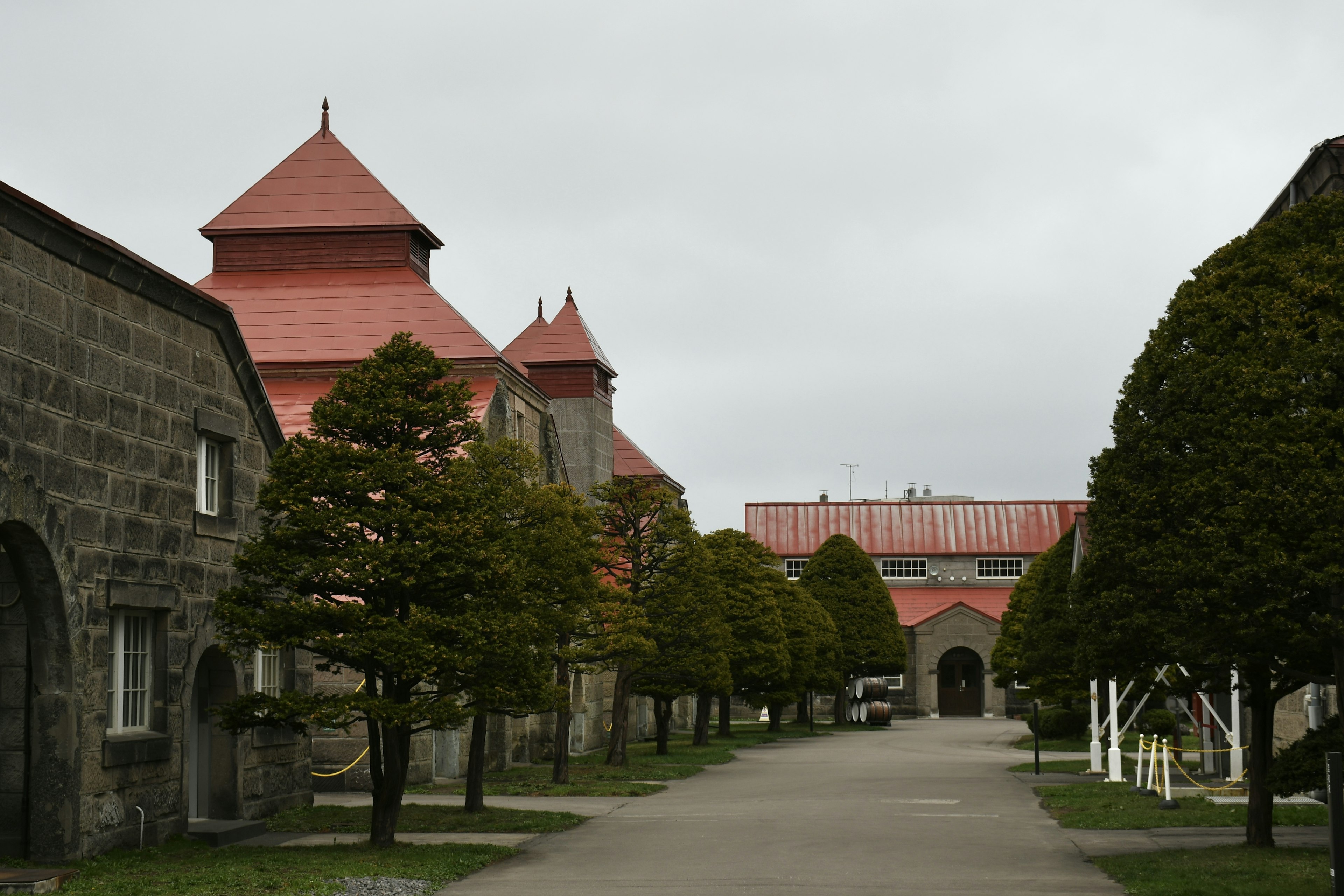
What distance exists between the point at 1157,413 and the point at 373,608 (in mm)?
8703

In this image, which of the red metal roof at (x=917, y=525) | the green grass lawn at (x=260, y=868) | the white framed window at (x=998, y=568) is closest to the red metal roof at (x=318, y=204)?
the green grass lawn at (x=260, y=868)

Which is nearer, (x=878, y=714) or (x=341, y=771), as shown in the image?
(x=341, y=771)

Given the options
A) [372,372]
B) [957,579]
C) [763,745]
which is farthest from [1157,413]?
[957,579]

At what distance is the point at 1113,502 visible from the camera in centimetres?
1452

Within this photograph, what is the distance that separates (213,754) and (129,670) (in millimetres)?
2867

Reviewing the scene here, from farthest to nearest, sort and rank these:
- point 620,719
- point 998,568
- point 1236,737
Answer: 1. point 998,568
2. point 620,719
3. point 1236,737

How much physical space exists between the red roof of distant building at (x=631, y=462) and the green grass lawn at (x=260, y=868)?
37.1 meters

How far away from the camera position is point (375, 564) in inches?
594

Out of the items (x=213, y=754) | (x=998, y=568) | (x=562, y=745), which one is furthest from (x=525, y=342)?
(x=998, y=568)

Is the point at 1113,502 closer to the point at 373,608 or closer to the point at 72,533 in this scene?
the point at 373,608

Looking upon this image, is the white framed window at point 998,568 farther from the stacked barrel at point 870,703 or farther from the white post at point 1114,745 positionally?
the white post at point 1114,745

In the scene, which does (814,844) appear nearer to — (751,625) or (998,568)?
(751,625)

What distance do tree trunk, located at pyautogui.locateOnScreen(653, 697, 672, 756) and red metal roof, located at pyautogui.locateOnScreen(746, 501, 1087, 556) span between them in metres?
39.0

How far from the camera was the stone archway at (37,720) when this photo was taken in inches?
526
